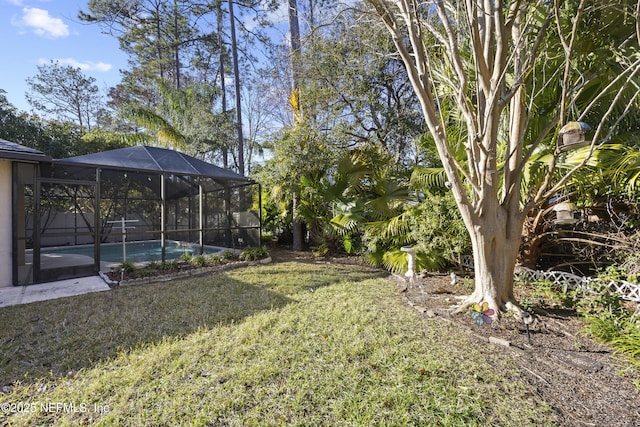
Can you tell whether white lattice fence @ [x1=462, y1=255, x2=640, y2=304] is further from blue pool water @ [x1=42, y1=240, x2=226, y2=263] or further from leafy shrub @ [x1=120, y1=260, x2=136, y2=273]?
leafy shrub @ [x1=120, y1=260, x2=136, y2=273]

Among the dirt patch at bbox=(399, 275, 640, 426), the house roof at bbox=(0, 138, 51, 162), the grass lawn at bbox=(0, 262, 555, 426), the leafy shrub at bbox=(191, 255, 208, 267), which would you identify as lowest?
the dirt patch at bbox=(399, 275, 640, 426)

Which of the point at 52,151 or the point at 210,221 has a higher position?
the point at 52,151

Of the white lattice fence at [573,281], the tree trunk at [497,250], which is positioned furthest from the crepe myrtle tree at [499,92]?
the white lattice fence at [573,281]

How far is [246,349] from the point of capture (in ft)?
9.43

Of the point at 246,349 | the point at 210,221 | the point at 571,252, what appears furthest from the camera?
the point at 210,221

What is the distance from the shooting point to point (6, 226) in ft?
16.8

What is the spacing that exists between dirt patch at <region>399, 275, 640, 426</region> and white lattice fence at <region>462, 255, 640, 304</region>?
0.53m

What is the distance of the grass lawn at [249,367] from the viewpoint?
199 cm

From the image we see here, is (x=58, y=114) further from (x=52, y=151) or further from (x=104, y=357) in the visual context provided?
(x=104, y=357)

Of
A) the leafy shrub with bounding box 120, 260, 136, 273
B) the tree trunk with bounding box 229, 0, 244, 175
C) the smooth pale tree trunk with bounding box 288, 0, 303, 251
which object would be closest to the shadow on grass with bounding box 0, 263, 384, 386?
the leafy shrub with bounding box 120, 260, 136, 273

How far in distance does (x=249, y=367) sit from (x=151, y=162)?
22.5 feet

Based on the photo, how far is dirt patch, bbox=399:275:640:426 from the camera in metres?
2.01

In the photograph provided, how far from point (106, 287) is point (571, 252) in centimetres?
842

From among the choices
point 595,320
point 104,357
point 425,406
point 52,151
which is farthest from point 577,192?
point 52,151
